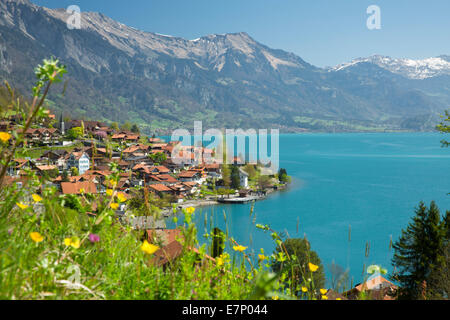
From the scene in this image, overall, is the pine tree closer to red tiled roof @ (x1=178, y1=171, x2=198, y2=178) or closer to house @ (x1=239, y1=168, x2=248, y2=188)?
house @ (x1=239, y1=168, x2=248, y2=188)

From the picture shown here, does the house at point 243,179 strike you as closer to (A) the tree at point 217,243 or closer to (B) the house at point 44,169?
(B) the house at point 44,169

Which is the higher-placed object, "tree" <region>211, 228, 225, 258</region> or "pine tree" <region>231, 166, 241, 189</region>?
"tree" <region>211, 228, 225, 258</region>

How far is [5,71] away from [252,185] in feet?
621

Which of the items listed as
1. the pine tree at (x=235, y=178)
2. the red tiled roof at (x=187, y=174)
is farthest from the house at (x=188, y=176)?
the pine tree at (x=235, y=178)

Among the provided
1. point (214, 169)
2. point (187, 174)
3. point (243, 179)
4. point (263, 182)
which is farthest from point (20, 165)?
point (243, 179)

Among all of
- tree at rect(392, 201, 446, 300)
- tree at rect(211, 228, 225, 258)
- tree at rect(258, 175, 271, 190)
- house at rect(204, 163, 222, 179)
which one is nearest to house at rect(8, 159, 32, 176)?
tree at rect(211, 228, 225, 258)

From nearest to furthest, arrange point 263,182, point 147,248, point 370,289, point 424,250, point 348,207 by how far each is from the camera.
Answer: point 147,248 < point 370,289 < point 424,250 < point 348,207 < point 263,182

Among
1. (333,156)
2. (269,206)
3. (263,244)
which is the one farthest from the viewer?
(333,156)

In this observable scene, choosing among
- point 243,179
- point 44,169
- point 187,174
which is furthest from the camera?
point 243,179

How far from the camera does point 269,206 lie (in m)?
41.6

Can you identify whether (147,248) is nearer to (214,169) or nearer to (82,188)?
(82,188)
